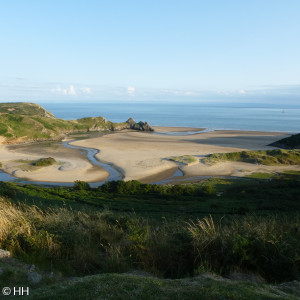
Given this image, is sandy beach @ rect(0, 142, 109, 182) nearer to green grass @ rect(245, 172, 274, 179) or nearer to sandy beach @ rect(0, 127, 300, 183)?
sandy beach @ rect(0, 127, 300, 183)

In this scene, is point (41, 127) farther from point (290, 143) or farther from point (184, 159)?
point (290, 143)

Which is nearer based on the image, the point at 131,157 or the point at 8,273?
the point at 8,273

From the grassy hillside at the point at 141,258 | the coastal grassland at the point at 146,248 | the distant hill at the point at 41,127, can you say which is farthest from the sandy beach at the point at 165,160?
the grassy hillside at the point at 141,258

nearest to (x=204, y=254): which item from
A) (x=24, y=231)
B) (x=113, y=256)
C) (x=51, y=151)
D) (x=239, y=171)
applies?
(x=113, y=256)

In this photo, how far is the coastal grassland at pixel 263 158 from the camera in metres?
46.8

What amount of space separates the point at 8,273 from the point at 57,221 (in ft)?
9.96

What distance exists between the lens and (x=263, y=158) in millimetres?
47656

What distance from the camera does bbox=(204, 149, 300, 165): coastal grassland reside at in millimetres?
46772

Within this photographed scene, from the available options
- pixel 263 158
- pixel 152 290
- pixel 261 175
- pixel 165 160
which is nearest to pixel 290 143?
pixel 263 158

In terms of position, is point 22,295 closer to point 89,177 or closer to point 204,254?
point 204,254

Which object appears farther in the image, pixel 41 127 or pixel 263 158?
pixel 41 127

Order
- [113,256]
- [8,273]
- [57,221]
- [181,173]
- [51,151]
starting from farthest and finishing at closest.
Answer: [51,151], [181,173], [57,221], [113,256], [8,273]

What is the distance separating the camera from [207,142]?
7006cm

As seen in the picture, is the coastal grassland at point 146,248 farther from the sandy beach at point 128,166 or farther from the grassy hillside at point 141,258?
the sandy beach at point 128,166
